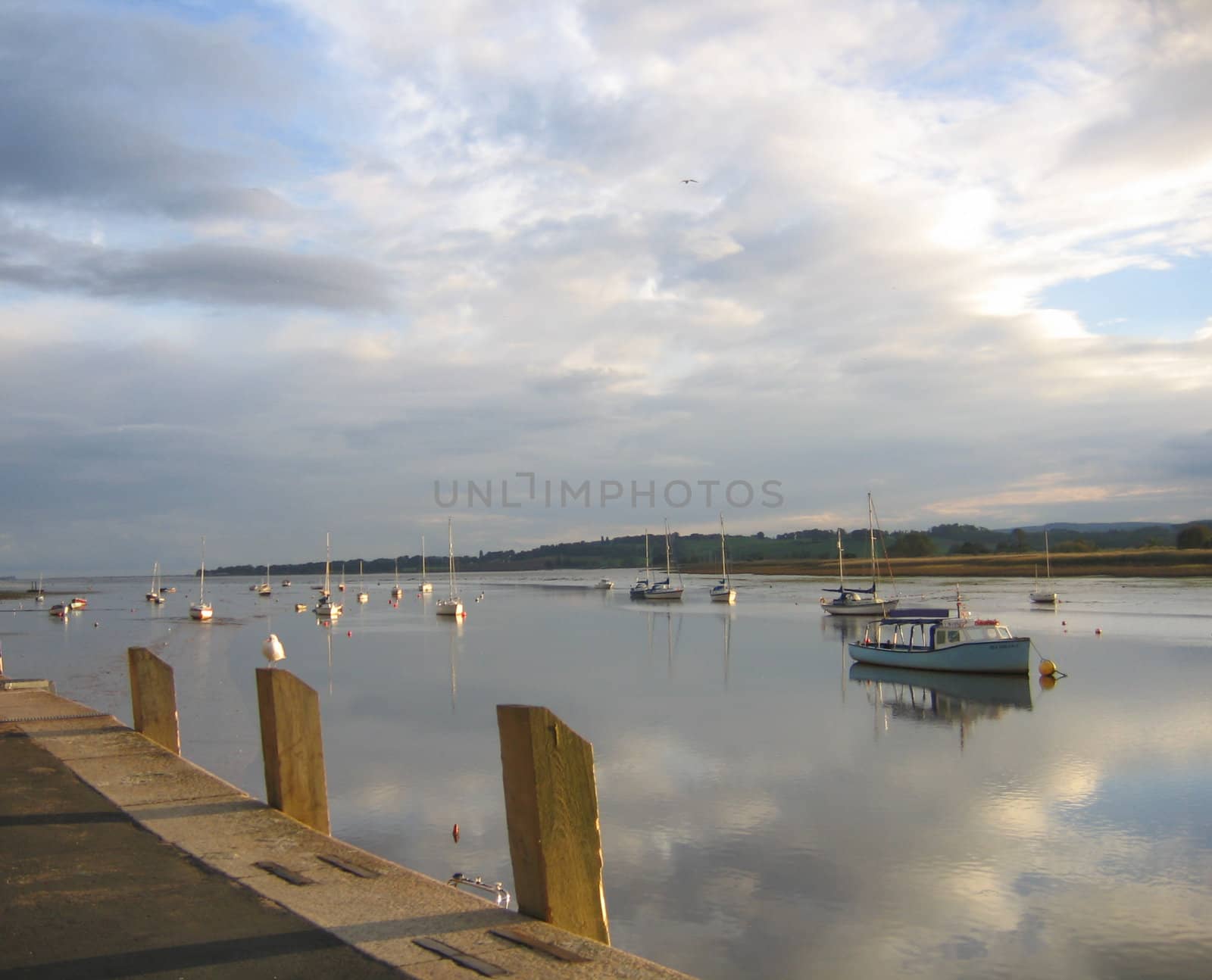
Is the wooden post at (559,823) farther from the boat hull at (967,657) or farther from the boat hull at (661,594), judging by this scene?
the boat hull at (661,594)

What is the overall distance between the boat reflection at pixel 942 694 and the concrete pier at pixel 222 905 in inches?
845

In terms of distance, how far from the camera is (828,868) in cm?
1455

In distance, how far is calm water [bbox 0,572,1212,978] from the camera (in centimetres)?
1219

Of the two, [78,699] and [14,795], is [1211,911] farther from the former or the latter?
[78,699]

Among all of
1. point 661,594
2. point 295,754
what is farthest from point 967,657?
point 661,594

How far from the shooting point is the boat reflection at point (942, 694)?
3072 centimetres

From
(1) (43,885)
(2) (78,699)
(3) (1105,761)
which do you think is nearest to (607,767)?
(3) (1105,761)

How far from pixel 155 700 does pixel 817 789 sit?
1292 centimetres

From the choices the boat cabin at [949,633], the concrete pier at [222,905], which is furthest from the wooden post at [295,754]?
the boat cabin at [949,633]

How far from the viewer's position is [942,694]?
1421 inches

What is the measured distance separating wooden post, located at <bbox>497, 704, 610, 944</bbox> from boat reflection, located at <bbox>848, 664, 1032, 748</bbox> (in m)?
21.5

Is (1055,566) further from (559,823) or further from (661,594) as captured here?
(559,823)

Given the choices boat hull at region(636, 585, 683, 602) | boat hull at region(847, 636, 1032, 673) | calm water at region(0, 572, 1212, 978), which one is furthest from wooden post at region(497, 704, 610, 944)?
boat hull at region(636, 585, 683, 602)

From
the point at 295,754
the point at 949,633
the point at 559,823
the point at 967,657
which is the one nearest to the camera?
the point at 559,823
